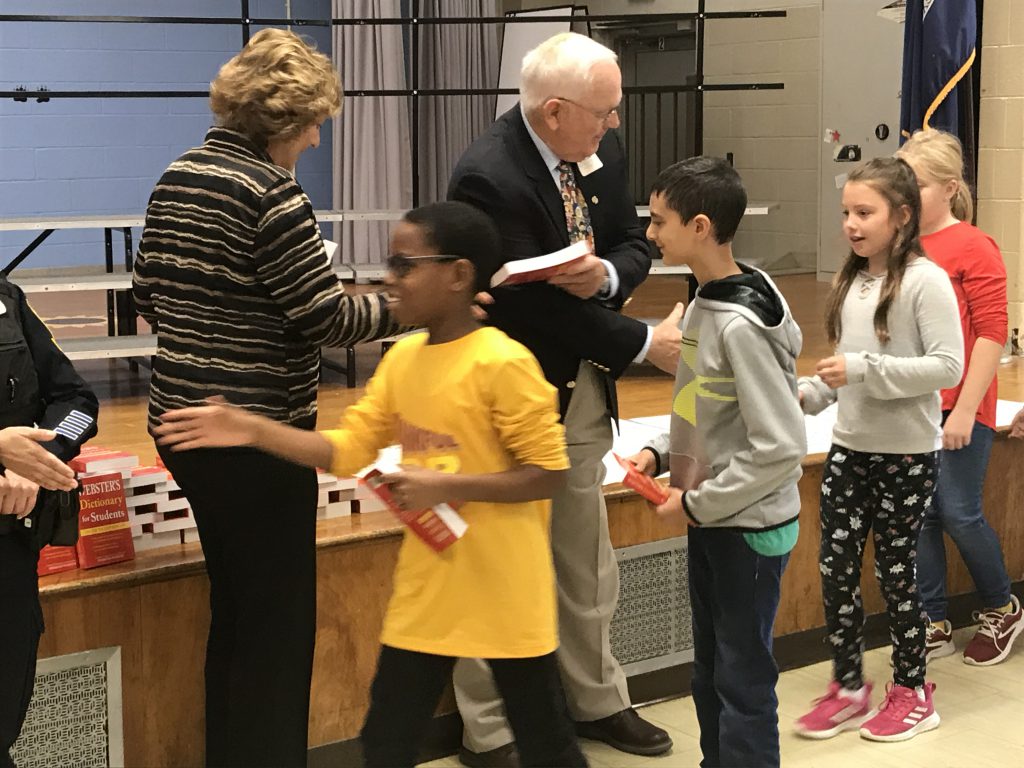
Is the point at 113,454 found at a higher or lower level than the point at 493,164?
lower

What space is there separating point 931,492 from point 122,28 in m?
6.54

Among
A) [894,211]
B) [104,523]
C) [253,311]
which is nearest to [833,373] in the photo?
[894,211]

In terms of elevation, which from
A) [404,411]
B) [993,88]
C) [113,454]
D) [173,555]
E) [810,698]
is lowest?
[810,698]

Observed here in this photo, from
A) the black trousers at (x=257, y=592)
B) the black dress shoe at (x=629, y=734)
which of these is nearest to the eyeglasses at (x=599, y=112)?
the black trousers at (x=257, y=592)

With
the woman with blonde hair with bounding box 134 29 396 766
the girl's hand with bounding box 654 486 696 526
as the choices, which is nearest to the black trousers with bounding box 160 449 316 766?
the woman with blonde hair with bounding box 134 29 396 766

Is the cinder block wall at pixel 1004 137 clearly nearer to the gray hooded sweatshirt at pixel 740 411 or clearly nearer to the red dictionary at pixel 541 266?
the gray hooded sweatshirt at pixel 740 411

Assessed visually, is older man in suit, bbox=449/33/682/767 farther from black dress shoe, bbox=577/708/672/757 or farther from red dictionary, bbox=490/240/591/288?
red dictionary, bbox=490/240/591/288

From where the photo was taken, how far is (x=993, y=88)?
18.1ft

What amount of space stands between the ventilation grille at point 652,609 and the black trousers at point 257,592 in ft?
3.17

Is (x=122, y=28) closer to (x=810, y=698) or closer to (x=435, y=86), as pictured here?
(x=435, y=86)

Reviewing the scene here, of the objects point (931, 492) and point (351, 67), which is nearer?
point (931, 492)

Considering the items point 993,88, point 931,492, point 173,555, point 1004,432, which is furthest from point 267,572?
point 993,88

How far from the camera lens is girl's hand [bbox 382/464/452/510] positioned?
176 centimetres

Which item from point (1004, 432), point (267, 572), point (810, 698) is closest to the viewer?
point (267, 572)
